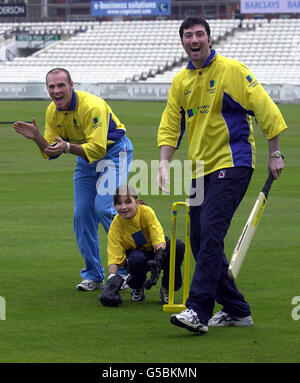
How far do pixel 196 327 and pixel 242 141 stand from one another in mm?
1374

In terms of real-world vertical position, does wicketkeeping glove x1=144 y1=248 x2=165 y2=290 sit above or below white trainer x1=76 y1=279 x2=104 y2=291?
above

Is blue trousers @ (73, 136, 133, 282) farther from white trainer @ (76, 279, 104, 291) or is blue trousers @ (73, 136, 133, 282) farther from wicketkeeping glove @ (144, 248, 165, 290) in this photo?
wicketkeeping glove @ (144, 248, 165, 290)

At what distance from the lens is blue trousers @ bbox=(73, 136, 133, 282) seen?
29.9 feet

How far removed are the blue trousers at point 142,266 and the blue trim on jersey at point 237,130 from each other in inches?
55.7

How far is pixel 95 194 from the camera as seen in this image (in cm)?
929

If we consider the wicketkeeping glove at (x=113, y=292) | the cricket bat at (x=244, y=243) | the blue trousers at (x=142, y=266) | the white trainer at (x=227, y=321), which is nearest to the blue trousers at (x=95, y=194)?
the blue trousers at (x=142, y=266)

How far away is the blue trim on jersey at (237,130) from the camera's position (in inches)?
287

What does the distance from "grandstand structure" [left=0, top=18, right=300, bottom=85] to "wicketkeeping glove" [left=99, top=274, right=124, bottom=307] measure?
44.8 metres

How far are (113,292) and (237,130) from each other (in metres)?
1.90

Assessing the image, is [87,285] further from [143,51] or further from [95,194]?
[143,51]

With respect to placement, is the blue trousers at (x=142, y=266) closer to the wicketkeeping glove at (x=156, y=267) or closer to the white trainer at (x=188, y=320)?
the wicketkeeping glove at (x=156, y=267)

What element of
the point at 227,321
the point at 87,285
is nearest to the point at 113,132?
Answer: the point at 87,285

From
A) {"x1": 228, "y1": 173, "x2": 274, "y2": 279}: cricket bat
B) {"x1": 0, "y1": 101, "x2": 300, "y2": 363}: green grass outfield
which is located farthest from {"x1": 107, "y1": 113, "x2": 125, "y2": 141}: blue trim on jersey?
{"x1": 228, "y1": 173, "x2": 274, "y2": 279}: cricket bat
